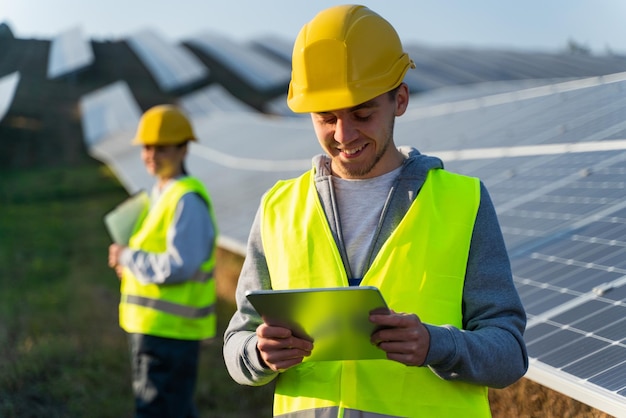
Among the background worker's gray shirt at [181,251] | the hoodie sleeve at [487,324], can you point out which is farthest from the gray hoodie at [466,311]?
the background worker's gray shirt at [181,251]

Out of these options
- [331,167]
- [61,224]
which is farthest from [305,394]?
[61,224]

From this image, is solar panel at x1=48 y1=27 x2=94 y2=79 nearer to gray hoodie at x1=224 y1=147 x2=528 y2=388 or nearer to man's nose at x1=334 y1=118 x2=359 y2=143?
gray hoodie at x1=224 y1=147 x2=528 y2=388

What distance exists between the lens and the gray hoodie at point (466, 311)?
217cm

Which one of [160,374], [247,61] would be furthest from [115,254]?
[247,61]

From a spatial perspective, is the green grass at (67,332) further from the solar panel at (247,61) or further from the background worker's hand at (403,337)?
the solar panel at (247,61)

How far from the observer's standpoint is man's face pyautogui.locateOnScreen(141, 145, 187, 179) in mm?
5324

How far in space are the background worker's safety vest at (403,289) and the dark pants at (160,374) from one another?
2741 mm

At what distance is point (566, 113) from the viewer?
7.11 m

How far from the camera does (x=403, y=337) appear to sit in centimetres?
204

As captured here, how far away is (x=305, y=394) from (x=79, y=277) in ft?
31.9

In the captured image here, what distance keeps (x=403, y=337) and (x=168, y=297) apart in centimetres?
319

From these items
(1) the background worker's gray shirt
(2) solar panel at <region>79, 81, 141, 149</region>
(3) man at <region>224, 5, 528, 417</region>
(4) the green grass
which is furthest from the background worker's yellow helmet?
(2) solar panel at <region>79, 81, 141, 149</region>

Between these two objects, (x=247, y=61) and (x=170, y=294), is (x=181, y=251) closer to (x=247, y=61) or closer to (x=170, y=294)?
(x=170, y=294)

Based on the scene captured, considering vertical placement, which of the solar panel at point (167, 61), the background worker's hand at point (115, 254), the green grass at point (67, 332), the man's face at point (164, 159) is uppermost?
the man's face at point (164, 159)
